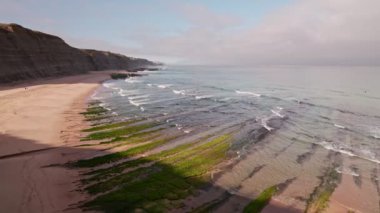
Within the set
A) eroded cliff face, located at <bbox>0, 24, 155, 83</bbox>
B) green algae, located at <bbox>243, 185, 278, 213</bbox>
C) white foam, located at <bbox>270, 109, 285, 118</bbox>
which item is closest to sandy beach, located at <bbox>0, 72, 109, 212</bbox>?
green algae, located at <bbox>243, 185, 278, 213</bbox>

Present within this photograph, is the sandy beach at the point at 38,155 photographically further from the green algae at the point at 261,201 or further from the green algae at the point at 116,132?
the green algae at the point at 261,201

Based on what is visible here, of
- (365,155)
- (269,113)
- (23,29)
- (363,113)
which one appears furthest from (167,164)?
(23,29)

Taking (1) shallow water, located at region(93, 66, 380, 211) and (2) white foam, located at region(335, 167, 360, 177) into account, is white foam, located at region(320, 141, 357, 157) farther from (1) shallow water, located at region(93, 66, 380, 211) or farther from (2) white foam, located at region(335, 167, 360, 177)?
(2) white foam, located at region(335, 167, 360, 177)

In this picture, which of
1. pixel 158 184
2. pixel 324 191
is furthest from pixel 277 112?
pixel 158 184

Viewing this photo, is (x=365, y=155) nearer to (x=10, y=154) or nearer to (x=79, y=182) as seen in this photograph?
(x=79, y=182)

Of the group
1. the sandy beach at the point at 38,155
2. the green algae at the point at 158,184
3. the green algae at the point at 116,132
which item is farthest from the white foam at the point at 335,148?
the sandy beach at the point at 38,155

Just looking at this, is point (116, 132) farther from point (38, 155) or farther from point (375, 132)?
point (375, 132)
